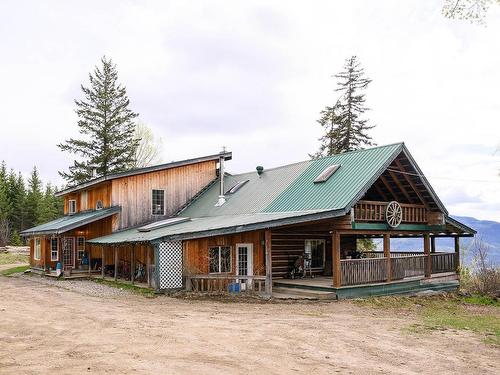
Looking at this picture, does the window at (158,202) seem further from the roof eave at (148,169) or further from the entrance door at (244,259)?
the entrance door at (244,259)

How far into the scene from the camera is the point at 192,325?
43.6 feet

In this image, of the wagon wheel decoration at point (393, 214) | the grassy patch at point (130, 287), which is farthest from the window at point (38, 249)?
the wagon wheel decoration at point (393, 214)

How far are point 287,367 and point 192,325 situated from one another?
454 centimetres

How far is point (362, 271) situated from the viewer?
20.8 metres

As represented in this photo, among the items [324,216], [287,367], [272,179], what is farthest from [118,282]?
[287,367]

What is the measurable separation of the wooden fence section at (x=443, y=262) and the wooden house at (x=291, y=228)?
53 mm

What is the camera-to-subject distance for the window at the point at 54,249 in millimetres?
31328

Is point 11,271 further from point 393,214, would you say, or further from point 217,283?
point 393,214

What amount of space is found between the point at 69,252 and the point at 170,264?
1323 cm

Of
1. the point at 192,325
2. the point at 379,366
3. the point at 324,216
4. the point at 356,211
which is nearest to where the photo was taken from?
the point at 379,366

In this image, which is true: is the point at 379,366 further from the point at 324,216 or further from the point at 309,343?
the point at 324,216

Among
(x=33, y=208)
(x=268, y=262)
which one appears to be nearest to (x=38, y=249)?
(x=268, y=262)

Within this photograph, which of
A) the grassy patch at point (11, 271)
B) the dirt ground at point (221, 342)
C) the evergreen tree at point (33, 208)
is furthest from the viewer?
the evergreen tree at point (33, 208)

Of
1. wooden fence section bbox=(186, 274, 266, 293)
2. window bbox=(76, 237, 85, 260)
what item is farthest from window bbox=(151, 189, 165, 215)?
wooden fence section bbox=(186, 274, 266, 293)
